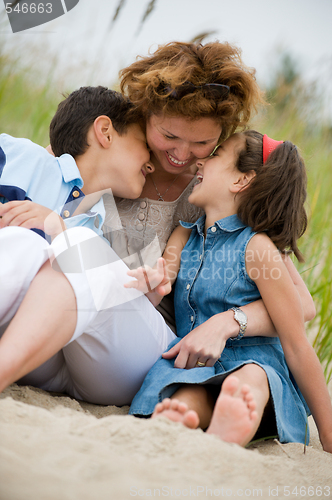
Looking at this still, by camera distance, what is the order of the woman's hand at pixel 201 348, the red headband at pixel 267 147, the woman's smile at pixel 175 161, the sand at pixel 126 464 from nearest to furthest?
the sand at pixel 126 464 < the woman's hand at pixel 201 348 < the red headband at pixel 267 147 < the woman's smile at pixel 175 161

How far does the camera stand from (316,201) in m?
2.51

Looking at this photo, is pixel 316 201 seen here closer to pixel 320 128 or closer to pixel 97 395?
pixel 320 128

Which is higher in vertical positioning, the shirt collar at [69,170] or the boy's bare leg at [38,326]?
the shirt collar at [69,170]

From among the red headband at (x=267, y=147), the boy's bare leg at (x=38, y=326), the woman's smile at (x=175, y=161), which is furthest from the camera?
the woman's smile at (x=175, y=161)

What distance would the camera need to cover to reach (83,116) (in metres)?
1.75

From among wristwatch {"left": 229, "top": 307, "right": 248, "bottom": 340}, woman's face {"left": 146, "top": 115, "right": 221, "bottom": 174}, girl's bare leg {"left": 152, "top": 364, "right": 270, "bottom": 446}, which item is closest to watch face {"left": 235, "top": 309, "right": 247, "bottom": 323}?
wristwatch {"left": 229, "top": 307, "right": 248, "bottom": 340}

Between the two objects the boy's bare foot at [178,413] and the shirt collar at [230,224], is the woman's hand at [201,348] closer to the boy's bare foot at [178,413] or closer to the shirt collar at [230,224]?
the boy's bare foot at [178,413]

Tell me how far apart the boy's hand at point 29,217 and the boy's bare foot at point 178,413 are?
2.14 feet

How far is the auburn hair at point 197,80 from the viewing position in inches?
60.2

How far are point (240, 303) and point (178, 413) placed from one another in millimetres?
561

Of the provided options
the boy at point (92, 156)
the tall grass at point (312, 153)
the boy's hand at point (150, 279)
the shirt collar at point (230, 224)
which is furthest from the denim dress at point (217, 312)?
the tall grass at point (312, 153)

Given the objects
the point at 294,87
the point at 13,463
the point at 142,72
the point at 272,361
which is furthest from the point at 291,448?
the point at 294,87

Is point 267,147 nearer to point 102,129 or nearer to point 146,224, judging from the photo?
point 146,224

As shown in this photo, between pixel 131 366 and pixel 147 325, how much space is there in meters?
0.13
